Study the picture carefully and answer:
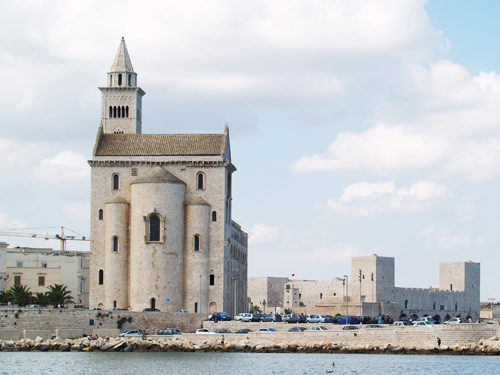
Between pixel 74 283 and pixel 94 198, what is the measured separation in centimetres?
1527

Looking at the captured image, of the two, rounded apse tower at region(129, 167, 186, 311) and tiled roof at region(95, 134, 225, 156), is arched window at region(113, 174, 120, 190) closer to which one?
tiled roof at region(95, 134, 225, 156)

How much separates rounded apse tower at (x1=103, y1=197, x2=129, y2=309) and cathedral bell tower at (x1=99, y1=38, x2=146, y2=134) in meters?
11.6

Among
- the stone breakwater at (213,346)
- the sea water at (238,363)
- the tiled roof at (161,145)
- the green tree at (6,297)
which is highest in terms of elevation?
the tiled roof at (161,145)

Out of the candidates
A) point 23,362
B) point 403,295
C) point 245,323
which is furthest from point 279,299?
point 23,362

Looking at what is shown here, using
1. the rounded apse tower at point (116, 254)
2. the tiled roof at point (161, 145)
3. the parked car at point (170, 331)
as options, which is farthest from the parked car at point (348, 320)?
the rounded apse tower at point (116, 254)

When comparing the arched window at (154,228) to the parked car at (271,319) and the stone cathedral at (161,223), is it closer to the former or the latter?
the stone cathedral at (161,223)

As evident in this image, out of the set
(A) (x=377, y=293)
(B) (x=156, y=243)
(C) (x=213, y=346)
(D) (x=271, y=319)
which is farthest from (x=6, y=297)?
(A) (x=377, y=293)

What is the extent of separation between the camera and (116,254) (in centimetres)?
7206

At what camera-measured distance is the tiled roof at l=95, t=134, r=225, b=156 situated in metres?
74.2

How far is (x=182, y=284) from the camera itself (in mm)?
71562

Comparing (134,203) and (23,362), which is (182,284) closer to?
(134,203)

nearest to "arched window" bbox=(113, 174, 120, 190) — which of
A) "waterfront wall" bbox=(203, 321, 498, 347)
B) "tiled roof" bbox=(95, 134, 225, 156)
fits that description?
"tiled roof" bbox=(95, 134, 225, 156)

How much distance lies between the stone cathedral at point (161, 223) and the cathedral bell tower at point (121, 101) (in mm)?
6217

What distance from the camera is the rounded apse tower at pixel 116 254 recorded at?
71625mm
